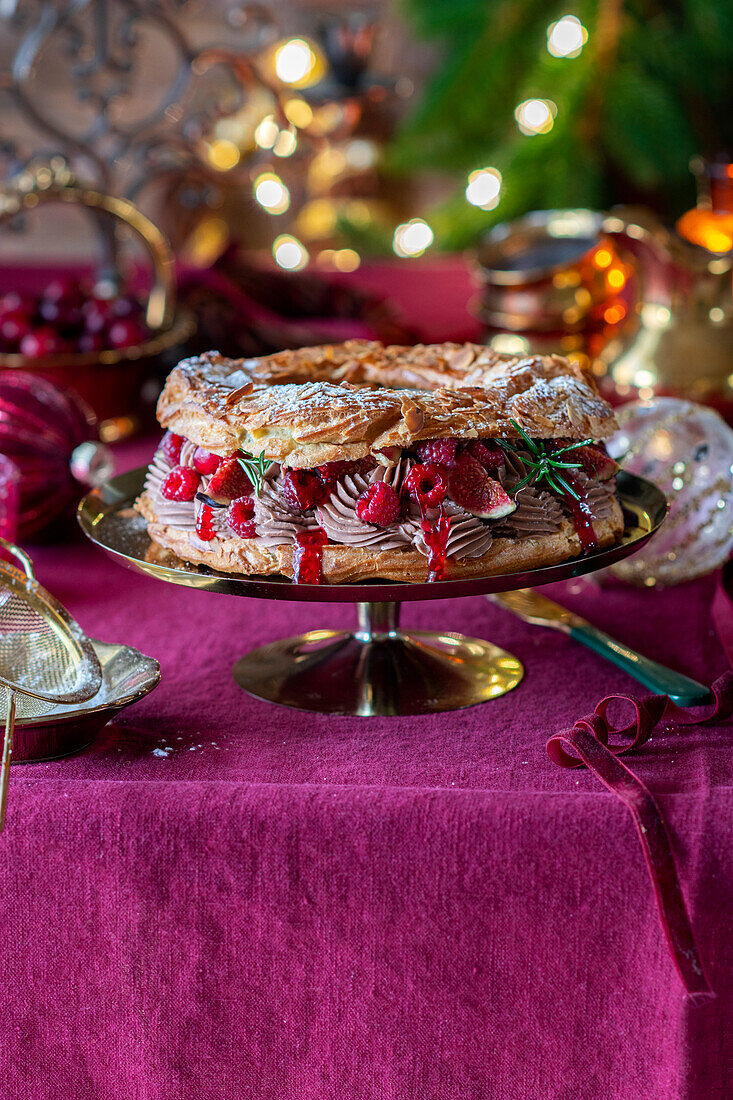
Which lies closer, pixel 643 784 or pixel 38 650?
pixel 643 784

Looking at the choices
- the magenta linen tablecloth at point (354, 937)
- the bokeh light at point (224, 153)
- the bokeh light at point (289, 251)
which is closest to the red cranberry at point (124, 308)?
the magenta linen tablecloth at point (354, 937)

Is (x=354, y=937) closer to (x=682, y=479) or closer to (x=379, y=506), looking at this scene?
(x=379, y=506)

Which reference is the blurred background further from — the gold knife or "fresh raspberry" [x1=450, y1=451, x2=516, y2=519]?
"fresh raspberry" [x1=450, y1=451, x2=516, y2=519]

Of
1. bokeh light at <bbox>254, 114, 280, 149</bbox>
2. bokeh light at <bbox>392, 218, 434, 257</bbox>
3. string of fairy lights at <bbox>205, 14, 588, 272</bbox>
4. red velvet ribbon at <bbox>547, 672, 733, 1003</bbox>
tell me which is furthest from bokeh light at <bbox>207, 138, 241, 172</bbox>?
red velvet ribbon at <bbox>547, 672, 733, 1003</bbox>

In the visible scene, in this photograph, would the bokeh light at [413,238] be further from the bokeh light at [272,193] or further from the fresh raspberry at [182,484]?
the fresh raspberry at [182,484]

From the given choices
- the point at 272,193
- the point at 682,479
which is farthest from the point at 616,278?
the point at 272,193
